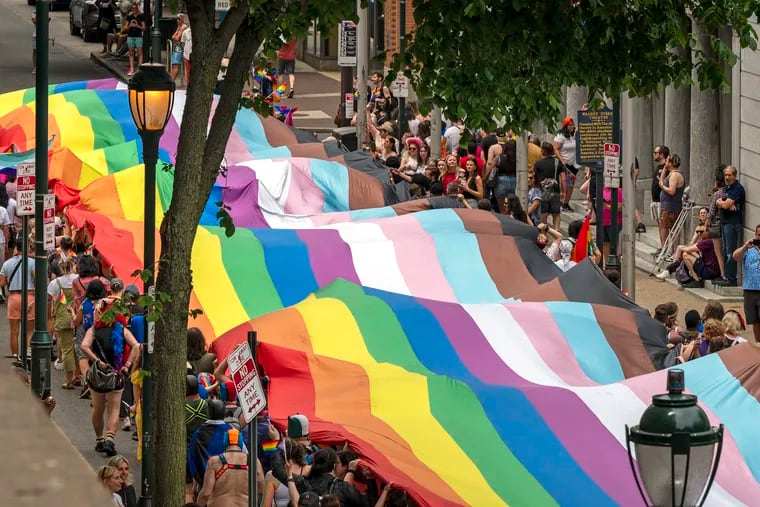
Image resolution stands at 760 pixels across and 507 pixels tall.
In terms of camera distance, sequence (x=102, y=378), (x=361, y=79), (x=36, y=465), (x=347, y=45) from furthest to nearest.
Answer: (x=347, y=45) < (x=361, y=79) < (x=102, y=378) < (x=36, y=465)

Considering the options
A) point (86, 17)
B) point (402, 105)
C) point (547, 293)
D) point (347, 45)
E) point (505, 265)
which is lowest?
point (547, 293)

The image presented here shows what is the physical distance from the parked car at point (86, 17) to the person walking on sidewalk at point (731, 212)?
27106mm

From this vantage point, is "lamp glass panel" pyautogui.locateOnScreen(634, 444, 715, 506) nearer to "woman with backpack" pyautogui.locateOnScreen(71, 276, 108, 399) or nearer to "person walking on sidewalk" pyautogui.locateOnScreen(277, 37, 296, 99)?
"woman with backpack" pyautogui.locateOnScreen(71, 276, 108, 399)

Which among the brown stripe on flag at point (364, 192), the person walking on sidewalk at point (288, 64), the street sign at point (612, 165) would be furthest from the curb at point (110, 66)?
the street sign at point (612, 165)

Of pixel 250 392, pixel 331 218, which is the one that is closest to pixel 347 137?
pixel 331 218

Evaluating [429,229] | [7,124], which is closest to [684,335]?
[429,229]

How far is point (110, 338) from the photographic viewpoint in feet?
45.3

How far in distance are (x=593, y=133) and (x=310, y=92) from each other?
23.0 m

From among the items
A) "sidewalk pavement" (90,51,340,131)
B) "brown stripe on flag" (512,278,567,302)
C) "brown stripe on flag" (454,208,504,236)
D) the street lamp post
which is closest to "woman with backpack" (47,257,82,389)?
the street lamp post

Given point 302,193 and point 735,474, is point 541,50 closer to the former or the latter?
point 735,474

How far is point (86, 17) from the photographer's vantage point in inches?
1740

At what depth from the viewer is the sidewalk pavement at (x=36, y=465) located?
0.69m

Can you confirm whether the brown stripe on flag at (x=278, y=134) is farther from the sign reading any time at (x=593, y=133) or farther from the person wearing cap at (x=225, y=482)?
the person wearing cap at (x=225, y=482)

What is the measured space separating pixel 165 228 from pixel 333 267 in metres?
6.34
